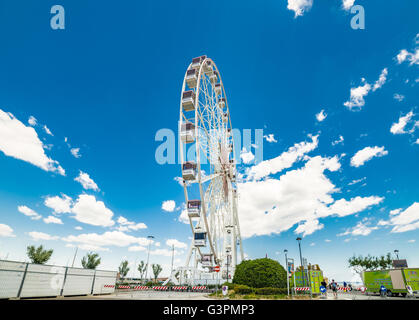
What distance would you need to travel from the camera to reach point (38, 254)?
4581 centimetres

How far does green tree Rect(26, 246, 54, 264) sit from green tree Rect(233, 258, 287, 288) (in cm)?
4161

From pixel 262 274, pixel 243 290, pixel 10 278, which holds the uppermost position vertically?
pixel 262 274

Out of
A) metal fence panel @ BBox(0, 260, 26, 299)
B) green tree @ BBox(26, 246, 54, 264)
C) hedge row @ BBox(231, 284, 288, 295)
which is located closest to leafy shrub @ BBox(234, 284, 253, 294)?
hedge row @ BBox(231, 284, 288, 295)

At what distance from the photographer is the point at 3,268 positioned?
557 inches

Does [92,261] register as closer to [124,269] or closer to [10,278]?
[124,269]

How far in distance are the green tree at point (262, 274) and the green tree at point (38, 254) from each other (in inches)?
1638

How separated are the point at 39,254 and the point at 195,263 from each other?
→ 32.6 meters

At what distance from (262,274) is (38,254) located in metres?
46.1

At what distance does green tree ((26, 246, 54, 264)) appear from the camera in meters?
45.4

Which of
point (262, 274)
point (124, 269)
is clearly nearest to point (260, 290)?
point (262, 274)

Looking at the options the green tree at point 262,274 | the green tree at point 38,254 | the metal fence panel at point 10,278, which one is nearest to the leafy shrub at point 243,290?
the green tree at point 262,274

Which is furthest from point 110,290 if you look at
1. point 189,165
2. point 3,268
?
point 189,165
